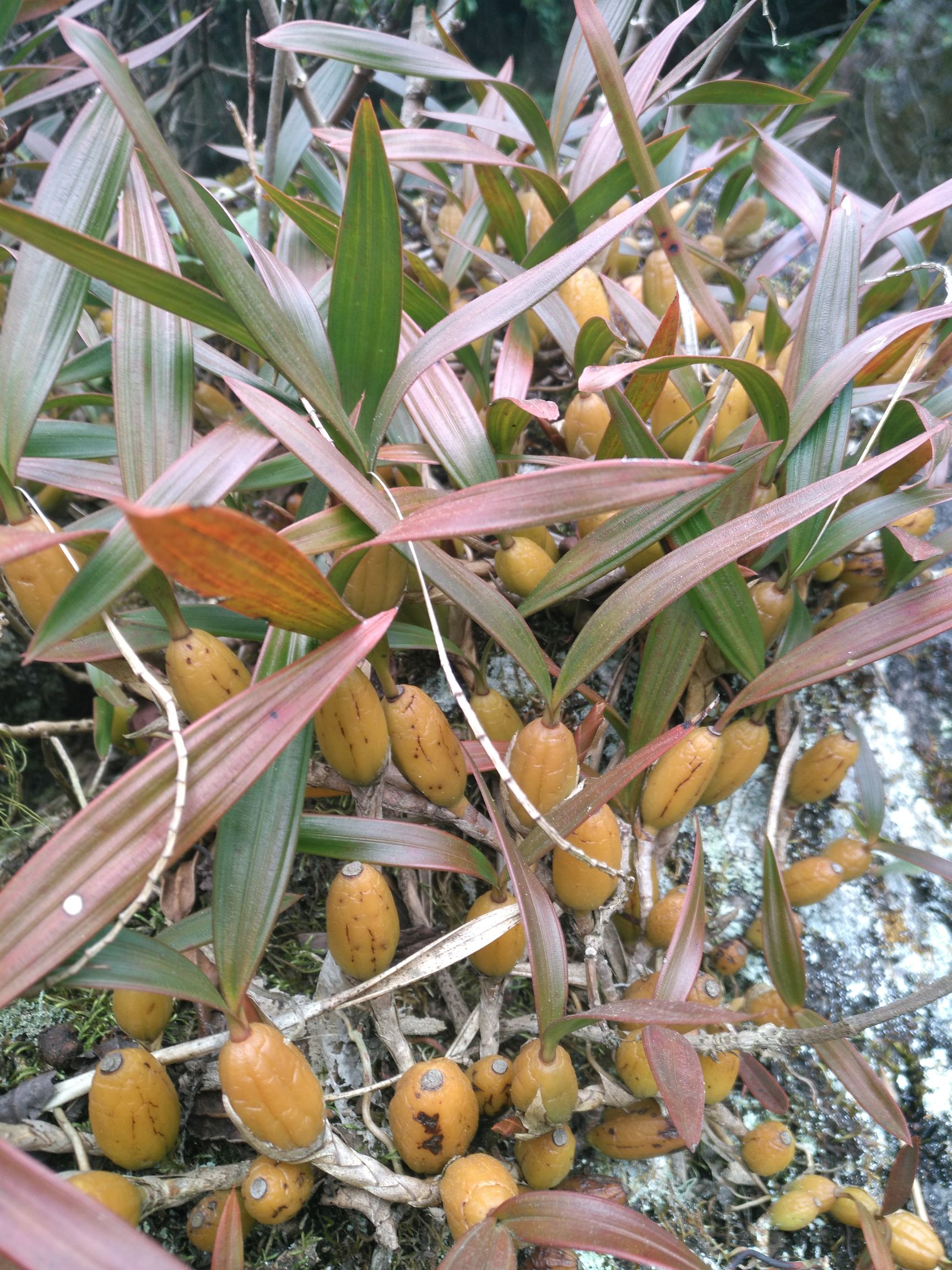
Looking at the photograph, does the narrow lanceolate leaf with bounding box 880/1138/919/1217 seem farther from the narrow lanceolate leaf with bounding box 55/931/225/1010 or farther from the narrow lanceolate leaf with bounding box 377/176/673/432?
the narrow lanceolate leaf with bounding box 377/176/673/432

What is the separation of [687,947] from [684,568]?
0.36m

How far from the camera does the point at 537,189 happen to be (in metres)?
1.05

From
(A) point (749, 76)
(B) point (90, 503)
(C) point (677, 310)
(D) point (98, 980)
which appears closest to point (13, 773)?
(B) point (90, 503)

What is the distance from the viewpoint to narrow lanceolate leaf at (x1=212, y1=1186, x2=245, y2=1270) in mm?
643

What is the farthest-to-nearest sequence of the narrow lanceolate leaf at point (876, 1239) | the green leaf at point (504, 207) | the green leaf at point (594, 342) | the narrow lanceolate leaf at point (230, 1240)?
the green leaf at point (504, 207) < the green leaf at point (594, 342) < the narrow lanceolate leaf at point (876, 1239) < the narrow lanceolate leaf at point (230, 1240)

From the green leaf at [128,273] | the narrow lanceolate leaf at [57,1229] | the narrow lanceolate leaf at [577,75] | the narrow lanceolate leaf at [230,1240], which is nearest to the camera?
the narrow lanceolate leaf at [57,1229]

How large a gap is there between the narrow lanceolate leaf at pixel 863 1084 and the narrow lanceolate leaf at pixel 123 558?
731 millimetres

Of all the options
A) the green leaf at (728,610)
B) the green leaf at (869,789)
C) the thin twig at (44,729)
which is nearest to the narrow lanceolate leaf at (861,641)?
the green leaf at (728,610)

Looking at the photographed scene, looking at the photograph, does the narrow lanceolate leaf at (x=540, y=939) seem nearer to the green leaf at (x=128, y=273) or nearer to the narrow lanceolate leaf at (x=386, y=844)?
the narrow lanceolate leaf at (x=386, y=844)

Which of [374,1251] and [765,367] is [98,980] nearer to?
→ [374,1251]

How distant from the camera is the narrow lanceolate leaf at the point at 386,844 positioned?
0.72 metres

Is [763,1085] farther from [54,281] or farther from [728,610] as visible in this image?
[54,281]

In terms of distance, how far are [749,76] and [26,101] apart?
6.68ft

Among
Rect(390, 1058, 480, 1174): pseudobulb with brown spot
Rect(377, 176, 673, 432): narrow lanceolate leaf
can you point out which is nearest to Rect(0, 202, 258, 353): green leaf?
Rect(377, 176, 673, 432): narrow lanceolate leaf
